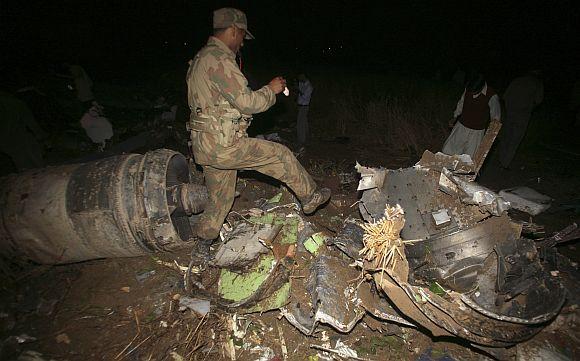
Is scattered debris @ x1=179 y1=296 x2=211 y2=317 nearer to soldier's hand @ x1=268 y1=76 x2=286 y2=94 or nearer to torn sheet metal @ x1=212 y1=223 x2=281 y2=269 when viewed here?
torn sheet metal @ x1=212 y1=223 x2=281 y2=269

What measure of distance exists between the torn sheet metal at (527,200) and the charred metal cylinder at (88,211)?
4359mm

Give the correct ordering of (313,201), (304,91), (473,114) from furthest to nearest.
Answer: (304,91) < (473,114) < (313,201)

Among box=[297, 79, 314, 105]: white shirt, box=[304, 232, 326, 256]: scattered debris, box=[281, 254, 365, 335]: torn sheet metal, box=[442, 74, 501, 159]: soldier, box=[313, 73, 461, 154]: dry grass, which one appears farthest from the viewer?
box=[297, 79, 314, 105]: white shirt

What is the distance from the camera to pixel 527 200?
13.6ft

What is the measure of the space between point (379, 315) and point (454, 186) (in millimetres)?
1212

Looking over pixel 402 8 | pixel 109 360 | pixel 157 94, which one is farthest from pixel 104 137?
pixel 402 8

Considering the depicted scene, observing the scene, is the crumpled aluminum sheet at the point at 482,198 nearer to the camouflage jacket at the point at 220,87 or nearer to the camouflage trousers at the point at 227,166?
the camouflage trousers at the point at 227,166

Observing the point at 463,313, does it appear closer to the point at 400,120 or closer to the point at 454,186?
the point at 454,186

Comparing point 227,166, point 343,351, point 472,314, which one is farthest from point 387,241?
point 227,166

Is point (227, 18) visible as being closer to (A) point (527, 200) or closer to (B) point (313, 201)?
(B) point (313, 201)

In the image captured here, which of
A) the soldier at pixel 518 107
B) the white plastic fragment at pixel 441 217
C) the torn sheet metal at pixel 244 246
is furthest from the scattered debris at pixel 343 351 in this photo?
the soldier at pixel 518 107

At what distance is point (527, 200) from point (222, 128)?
426 centimetres

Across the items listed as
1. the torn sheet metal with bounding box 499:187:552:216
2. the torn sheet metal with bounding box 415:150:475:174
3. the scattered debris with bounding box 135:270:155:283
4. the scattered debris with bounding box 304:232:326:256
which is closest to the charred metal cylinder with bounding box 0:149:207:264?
the scattered debris with bounding box 135:270:155:283

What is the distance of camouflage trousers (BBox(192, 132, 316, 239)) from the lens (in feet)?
9.18
